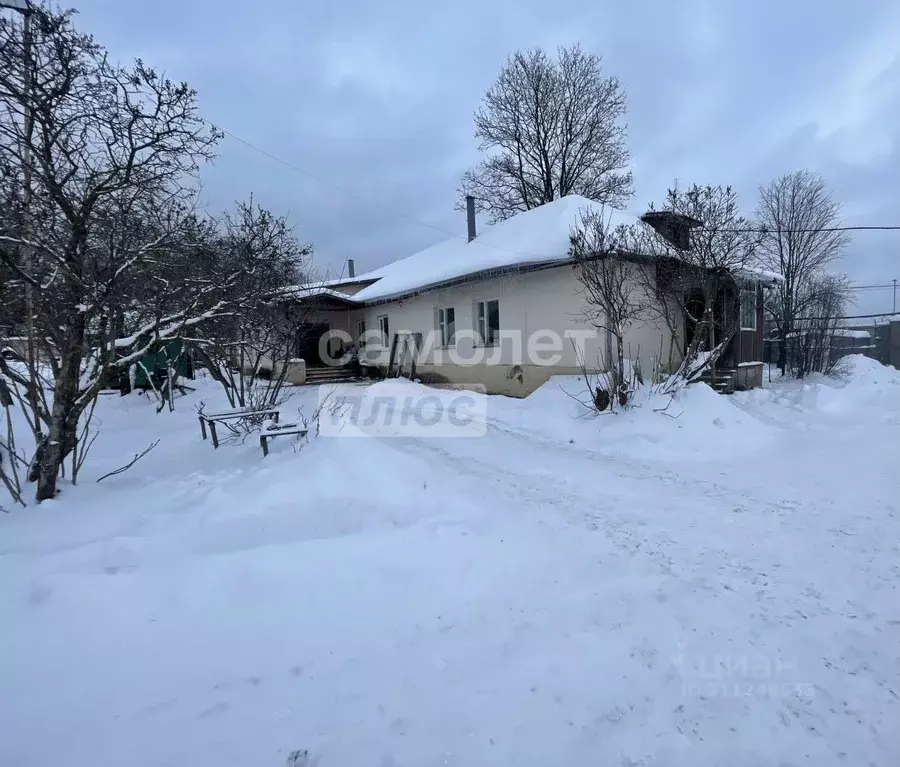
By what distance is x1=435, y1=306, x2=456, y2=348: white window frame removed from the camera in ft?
49.5

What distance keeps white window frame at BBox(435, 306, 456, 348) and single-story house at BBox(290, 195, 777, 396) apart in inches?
1.3

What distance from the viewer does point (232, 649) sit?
8.93ft

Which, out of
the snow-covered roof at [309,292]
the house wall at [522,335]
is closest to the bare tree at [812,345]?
the house wall at [522,335]

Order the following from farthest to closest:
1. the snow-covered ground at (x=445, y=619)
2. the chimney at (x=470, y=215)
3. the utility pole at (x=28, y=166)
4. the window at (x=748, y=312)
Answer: the chimney at (x=470, y=215), the window at (x=748, y=312), the utility pole at (x=28, y=166), the snow-covered ground at (x=445, y=619)

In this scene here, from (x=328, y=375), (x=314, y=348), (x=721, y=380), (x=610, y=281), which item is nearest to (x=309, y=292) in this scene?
(x=328, y=375)

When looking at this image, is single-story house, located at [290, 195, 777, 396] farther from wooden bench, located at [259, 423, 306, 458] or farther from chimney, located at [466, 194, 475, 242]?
wooden bench, located at [259, 423, 306, 458]

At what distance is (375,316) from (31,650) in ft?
57.2

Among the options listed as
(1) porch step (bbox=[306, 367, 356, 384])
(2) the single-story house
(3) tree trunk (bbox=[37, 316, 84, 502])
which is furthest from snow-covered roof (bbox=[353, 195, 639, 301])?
(3) tree trunk (bbox=[37, 316, 84, 502])

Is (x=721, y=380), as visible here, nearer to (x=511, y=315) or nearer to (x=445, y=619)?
(x=511, y=315)

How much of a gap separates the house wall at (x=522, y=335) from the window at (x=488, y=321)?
0.16 metres

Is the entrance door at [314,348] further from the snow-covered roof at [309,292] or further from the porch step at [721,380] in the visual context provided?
the porch step at [721,380]

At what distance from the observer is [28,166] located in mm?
4434

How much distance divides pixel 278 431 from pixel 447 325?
31.2 feet

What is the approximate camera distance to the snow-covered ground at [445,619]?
2166mm
